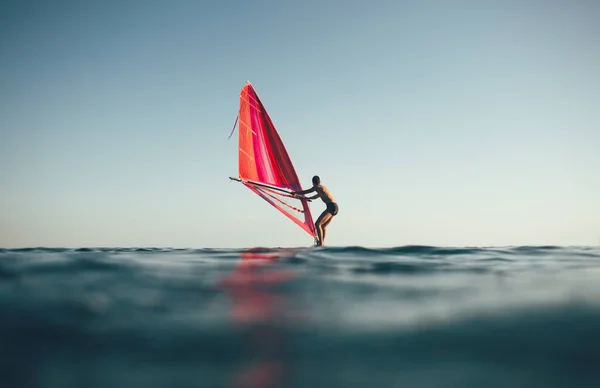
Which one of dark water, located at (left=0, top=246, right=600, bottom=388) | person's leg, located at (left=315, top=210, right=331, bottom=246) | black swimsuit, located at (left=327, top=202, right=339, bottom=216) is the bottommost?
dark water, located at (left=0, top=246, right=600, bottom=388)

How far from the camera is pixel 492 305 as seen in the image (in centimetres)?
541

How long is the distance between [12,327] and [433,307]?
16.5 ft

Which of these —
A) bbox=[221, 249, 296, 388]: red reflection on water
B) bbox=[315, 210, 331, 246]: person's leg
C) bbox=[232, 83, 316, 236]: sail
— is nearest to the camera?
bbox=[221, 249, 296, 388]: red reflection on water

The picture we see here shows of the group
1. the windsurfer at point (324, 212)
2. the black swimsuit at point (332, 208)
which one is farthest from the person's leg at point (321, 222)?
the black swimsuit at point (332, 208)

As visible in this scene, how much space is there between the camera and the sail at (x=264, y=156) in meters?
23.5

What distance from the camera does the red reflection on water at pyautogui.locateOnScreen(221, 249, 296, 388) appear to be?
337 cm

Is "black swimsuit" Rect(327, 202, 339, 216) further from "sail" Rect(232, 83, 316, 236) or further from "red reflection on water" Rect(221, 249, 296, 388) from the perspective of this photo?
"red reflection on water" Rect(221, 249, 296, 388)

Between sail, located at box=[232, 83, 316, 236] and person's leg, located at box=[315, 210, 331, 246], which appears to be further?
sail, located at box=[232, 83, 316, 236]

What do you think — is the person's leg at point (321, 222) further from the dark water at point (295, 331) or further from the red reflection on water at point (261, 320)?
the dark water at point (295, 331)

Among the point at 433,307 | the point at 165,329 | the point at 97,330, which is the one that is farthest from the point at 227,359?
the point at 433,307

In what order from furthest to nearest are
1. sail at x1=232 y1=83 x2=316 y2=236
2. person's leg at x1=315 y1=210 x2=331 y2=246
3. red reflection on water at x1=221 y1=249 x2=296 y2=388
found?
sail at x1=232 y1=83 x2=316 y2=236 → person's leg at x1=315 y1=210 x2=331 y2=246 → red reflection on water at x1=221 y1=249 x2=296 y2=388

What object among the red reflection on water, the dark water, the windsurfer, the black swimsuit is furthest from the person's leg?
the dark water

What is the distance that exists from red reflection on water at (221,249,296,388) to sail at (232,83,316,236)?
15673 millimetres

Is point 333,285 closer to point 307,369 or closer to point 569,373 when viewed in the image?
point 307,369
